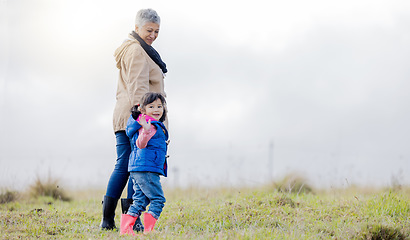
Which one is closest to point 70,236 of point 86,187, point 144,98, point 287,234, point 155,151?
point 155,151

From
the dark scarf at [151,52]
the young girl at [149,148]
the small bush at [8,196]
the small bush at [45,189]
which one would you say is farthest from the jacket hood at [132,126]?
the small bush at [45,189]

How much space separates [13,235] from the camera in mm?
4594

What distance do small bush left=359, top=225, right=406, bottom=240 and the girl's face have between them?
2.07 metres

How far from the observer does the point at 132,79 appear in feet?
14.4

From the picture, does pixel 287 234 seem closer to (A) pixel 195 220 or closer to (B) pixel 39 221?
(A) pixel 195 220

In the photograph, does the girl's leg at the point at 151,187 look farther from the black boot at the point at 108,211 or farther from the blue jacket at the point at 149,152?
the black boot at the point at 108,211

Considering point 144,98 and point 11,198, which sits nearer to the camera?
point 144,98

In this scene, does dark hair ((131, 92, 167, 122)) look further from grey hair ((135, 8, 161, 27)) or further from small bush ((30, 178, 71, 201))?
small bush ((30, 178, 71, 201))

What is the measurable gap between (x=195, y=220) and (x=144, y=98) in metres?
1.89

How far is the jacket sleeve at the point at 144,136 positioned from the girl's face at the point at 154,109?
0.12m

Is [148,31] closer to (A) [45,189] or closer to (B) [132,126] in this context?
(B) [132,126]

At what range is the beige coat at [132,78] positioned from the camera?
4.38 m

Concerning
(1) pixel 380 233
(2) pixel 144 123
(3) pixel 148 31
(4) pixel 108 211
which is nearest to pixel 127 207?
(4) pixel 108 211

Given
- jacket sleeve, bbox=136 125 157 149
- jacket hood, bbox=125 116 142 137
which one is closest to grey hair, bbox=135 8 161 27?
jacket hood, bbox=125 116 142 137
